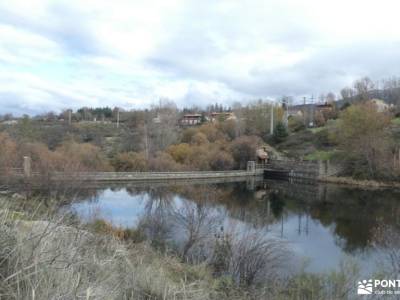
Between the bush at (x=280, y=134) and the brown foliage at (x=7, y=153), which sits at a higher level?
the bush at (x=280, y=134)

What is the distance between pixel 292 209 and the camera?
3553cm

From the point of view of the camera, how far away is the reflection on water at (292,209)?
20.7m

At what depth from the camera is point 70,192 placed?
29531mm

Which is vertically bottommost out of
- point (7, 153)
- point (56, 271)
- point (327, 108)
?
point (56, 271)

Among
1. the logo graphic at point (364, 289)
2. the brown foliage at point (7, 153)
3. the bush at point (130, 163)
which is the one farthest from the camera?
the bush at point (130, 163)

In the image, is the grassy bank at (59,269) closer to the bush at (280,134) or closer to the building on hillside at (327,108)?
the bush at (280,134)

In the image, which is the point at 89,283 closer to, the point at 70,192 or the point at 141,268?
the point at 141,268

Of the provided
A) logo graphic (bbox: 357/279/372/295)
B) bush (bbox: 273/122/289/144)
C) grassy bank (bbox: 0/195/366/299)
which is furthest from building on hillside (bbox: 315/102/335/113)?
grassy bank (bbox: 0/195/366/299)

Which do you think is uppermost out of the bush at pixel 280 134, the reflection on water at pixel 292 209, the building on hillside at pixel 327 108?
the building on hillside at pixel 327 108

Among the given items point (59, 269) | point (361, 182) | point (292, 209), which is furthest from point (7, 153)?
point (59, 269)

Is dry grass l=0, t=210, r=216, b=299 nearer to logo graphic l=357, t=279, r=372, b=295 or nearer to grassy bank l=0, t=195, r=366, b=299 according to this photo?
grassy bank l=0, t=195, r=366, b=299

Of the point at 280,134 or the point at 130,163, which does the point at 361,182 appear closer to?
the point at 280,134

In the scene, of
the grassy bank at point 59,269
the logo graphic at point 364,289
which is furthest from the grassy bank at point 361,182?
the grassy bank at point 59,269

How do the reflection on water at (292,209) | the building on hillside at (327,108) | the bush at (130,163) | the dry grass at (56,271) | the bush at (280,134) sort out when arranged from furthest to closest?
the building on hillside at (327,108) < the bush at (280,134) < the bush at (130,163) < the reflection on water at (292,209) < the dry grass at (56,271)
